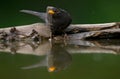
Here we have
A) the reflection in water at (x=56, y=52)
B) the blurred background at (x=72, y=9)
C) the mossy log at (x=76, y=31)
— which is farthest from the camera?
the blurred background at (x=72, y=9)

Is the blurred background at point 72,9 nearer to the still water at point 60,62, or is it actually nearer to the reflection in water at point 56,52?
the reflection in water at point 56,52

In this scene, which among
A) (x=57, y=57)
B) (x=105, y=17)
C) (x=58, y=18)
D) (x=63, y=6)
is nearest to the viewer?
(x=57, y=57)

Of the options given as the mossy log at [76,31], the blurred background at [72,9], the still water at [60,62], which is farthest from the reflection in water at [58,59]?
the blurred background at [72,9]

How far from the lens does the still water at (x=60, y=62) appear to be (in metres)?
3.02

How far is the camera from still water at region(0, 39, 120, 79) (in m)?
3.02

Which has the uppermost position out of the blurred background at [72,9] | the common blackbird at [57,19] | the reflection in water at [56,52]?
the common blackbird at [57,19]

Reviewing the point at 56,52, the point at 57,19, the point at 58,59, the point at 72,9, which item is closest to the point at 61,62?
the point at 58,59

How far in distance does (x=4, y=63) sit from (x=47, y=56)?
1.46 ft

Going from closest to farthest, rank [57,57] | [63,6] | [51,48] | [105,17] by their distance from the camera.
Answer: [57,57] → [51,48] → [105,17] → [63,6]

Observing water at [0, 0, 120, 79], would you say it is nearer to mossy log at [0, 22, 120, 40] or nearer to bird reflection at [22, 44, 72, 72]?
bird reflection at [22, 44, 72, 72]

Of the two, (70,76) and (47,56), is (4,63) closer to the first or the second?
(47,56)

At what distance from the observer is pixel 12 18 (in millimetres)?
9930

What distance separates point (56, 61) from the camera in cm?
372

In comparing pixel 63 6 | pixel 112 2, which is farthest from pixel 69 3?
pixel 112 2
